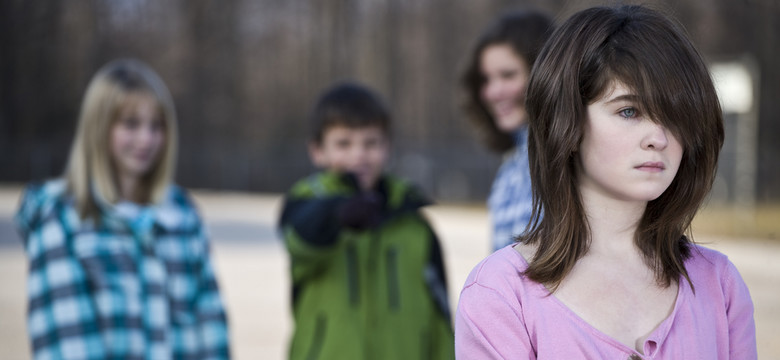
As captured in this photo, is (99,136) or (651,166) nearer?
(651,166)

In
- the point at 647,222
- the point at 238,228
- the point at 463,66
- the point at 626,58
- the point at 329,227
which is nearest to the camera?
the point at 626,58

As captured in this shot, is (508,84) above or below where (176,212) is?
above

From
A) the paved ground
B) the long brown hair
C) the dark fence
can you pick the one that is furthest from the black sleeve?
the dark fence

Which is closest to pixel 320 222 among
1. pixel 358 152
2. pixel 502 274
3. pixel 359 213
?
pixel 359 213

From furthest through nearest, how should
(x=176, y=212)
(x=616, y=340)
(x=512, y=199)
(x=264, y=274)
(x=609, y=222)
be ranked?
1. (x=264, y=274)
2. (x=176, y=212)
3. (x=512, y=199)
4. (x=609, y=222)
5. (x=616, y=340)

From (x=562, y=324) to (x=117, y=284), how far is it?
1901 millimetres

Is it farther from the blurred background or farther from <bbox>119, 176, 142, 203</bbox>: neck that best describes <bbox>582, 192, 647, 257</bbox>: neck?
the blurred background

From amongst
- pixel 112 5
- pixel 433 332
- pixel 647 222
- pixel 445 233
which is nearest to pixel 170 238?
pixel 433 332

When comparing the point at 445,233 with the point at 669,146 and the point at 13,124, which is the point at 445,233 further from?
the point at 13,124

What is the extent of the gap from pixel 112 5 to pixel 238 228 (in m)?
17.4

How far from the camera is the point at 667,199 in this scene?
158 cm

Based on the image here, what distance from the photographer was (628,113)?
1.45m

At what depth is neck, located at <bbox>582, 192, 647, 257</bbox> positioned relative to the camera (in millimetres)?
1521

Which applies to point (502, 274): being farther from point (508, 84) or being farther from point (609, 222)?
point (508, 84)
